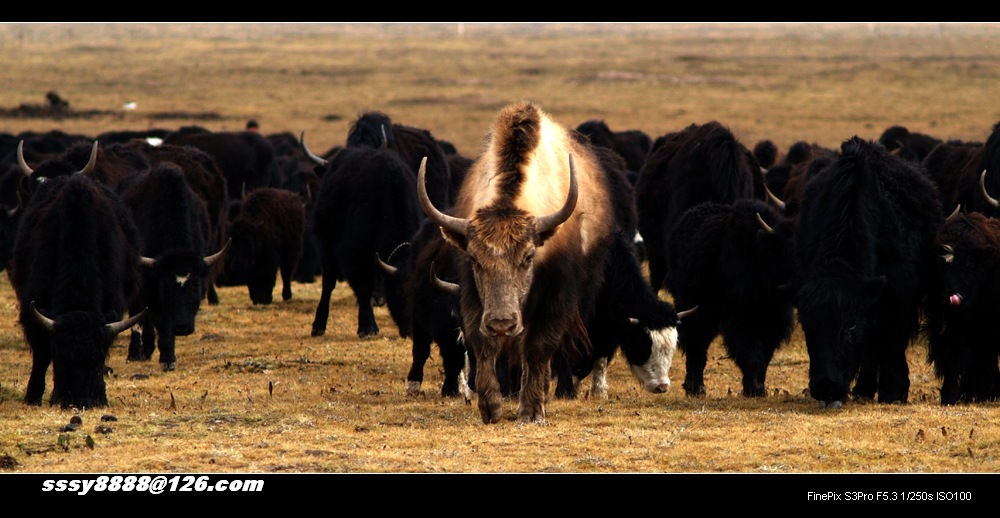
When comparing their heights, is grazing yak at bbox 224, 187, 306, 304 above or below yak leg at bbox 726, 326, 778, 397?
below

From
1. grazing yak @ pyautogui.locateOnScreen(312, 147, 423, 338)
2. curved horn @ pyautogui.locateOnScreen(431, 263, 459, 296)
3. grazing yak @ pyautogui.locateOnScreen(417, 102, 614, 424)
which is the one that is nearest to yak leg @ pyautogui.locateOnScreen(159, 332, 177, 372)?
grazing yak @ pyautogui.locateOnScreen(312, 147, 423, 338)

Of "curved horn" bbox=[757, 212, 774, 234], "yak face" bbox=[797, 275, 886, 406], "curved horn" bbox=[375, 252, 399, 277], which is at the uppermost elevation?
"curved horn" bbox=[757, 212, 774, 234]

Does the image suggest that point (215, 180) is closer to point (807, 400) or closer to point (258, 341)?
point (258, 341)

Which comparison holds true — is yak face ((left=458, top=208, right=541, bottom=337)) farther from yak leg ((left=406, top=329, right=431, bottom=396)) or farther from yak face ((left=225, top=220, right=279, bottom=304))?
yak face ((left=225, top=220, right=279, bottom=304))

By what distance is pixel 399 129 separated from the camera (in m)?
16.8

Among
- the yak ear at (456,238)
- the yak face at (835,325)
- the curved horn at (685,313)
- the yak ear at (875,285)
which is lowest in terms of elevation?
the curved horn at (685,313)

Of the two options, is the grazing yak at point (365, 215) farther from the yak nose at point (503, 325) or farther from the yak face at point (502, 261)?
the yak nose at point (503, 325)

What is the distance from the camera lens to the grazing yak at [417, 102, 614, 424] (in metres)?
8.08

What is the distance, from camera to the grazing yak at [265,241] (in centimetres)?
1662

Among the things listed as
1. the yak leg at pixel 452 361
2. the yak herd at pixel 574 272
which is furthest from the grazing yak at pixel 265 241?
the yak leg at pixel 452 361

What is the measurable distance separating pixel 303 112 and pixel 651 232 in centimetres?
4308

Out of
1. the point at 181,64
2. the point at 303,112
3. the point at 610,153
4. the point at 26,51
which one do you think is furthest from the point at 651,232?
the point at 26,51

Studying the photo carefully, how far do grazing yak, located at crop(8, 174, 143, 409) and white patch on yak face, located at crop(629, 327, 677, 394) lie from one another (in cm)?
353

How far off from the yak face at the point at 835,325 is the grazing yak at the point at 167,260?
5.41 meters
